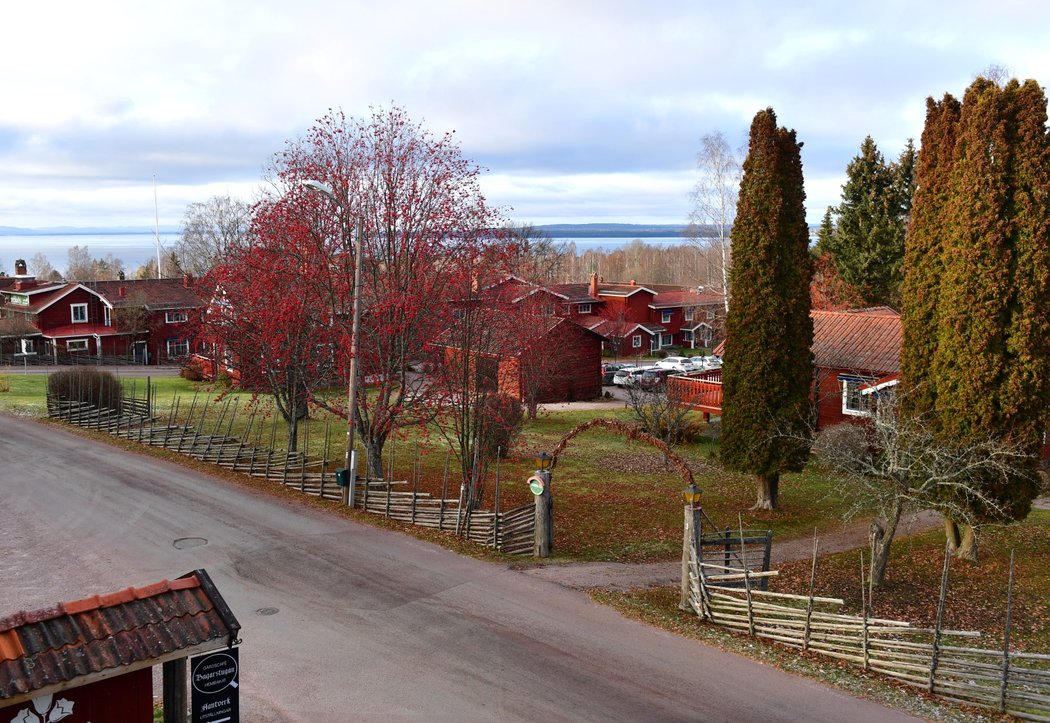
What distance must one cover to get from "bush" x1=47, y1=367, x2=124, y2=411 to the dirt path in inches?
907

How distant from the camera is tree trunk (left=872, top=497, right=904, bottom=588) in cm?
1631

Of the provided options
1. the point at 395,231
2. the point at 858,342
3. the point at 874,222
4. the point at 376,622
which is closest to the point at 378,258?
the point at 395,231

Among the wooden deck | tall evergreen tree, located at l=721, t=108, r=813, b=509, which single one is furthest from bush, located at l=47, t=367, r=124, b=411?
tall evergreen tree, located at l=721, t=108, r=813, b=509

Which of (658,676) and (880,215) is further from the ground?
(880,215)

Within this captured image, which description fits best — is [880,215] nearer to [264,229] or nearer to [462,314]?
[462,314]

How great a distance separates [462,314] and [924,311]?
36.8ft

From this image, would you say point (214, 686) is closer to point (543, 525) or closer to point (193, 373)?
point (543, 525)

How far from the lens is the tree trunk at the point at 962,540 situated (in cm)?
1892

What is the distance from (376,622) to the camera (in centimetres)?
1398

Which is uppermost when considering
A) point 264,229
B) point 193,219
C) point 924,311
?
point 193,219

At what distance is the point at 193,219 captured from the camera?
325ft

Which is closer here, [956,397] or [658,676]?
[658,676]

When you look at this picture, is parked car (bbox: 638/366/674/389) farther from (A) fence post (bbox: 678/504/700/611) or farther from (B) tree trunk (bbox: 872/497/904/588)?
(A) fence post (bbox: 678/504/700/611)

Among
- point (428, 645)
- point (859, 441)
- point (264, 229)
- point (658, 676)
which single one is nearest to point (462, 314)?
Result: point (264, 229)
